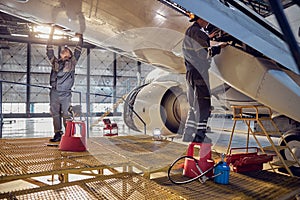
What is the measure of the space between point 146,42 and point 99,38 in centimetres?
81

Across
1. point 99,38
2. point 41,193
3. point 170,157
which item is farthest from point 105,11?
point 41,193

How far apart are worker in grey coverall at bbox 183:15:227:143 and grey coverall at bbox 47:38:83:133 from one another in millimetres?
1481

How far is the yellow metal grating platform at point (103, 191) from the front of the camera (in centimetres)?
136

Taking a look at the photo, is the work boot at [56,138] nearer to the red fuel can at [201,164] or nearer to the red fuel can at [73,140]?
the red fuel can at [73,140]

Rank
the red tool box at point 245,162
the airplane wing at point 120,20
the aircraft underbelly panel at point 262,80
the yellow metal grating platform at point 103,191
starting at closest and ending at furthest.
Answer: the yellow metal grating platform at point 103,191, the red tool box at point 245,162, the aircraft underbelly panel at point 262,80, the airplane wing at point 120,20

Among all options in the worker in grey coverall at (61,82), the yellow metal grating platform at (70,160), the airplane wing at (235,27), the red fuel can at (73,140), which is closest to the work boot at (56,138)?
the worker in grey coverall at (61,82)

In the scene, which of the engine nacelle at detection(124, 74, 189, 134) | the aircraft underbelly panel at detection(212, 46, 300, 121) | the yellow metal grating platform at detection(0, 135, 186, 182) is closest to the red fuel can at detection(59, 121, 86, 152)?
the yellow metal grating platform at detection(0, 135, 186, 182)

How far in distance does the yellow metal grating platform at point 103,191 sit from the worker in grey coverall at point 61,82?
5.93ft

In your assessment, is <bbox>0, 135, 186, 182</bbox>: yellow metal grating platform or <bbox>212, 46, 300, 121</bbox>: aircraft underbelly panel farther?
<bbox>212, 46, 300, 121</bbox>: aircraft underbelly panel

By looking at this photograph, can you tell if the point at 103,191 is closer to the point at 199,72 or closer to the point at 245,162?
the point at 245,162

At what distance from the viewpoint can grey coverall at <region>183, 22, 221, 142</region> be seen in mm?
2350

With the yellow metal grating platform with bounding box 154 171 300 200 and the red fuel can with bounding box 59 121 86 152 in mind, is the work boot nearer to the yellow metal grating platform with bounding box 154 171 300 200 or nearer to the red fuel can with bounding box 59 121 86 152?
the red fuel can with bounding box 59 121 86 152

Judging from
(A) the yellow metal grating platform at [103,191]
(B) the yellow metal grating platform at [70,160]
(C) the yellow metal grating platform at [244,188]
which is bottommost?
(C) the yellow metal grating platform at [244,188]

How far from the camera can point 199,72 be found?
2416 millimetres
